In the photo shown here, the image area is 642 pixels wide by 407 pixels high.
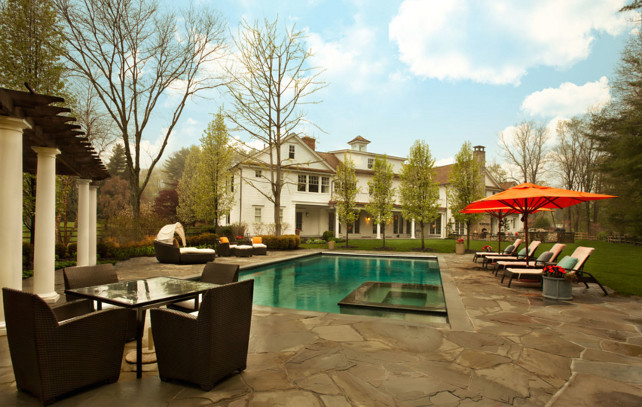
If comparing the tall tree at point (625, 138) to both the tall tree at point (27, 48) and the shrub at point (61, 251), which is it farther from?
the shrub at point (61, 251)

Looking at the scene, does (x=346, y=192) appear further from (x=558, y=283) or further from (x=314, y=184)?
(x=558, y=283)

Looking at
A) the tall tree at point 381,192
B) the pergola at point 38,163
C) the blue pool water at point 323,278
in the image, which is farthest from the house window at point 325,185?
the pergola at point 38,163

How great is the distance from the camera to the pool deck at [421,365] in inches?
114

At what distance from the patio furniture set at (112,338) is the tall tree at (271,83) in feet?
56.2

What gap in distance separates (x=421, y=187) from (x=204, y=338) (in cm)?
1940

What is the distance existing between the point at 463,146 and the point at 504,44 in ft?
18.8

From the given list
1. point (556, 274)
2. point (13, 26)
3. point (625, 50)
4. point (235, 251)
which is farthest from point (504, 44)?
point (13, 26)

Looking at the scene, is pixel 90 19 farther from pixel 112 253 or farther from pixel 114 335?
pixel 114 335

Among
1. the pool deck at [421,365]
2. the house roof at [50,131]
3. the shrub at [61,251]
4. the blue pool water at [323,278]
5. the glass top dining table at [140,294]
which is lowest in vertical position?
the blue pool water at [323,278]

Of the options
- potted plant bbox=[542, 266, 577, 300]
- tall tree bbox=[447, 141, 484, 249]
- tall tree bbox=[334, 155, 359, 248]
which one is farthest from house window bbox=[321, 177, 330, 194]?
potted plant bbox=[542, 266, 577, 300]

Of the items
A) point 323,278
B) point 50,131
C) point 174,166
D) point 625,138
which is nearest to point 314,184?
point 323,278

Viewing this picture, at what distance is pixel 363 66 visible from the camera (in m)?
20.1

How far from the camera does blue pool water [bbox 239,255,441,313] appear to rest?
8.04 m

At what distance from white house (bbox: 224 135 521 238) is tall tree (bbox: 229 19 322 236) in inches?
90.9
